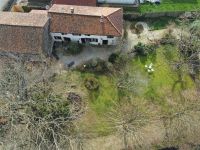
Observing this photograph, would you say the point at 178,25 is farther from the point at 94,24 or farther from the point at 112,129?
the point at 112,129

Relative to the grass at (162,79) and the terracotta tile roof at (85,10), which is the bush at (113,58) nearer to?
the grass at (162,79)

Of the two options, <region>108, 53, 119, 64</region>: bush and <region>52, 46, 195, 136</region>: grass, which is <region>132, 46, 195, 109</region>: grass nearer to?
<region>52, 46, 195, 136</region>: grass

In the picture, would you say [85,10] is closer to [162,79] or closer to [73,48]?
[73,48]

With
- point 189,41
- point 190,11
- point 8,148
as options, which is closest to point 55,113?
point 8,148

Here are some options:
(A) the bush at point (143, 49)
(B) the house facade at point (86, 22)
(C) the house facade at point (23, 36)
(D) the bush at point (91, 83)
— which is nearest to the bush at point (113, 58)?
(B) the house facade at point (86, 22)

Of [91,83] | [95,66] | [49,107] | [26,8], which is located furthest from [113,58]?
[26,8]

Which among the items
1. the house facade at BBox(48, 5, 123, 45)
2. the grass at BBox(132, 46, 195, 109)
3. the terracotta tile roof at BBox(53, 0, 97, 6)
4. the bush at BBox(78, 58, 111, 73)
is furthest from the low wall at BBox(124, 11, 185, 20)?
the bush at BBox(78, 58, 111, 73)
